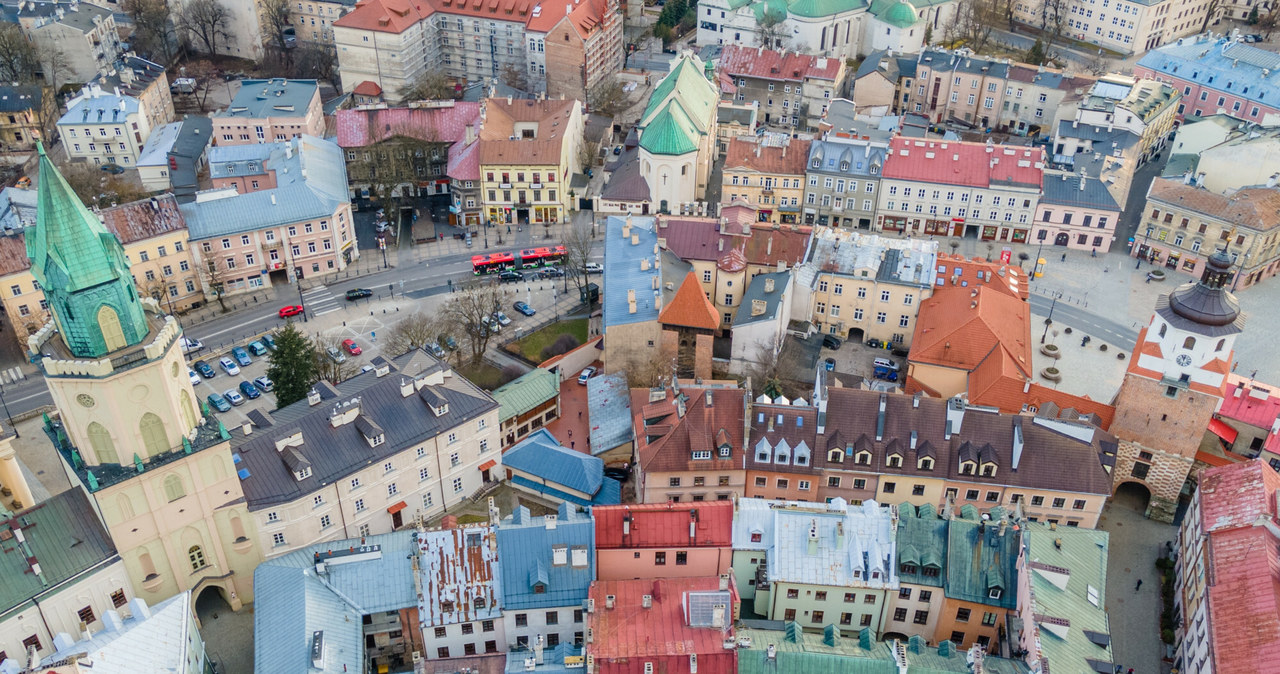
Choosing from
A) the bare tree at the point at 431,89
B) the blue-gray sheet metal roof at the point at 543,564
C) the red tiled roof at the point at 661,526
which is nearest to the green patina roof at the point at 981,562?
the red tiled roof at the point at 661,526

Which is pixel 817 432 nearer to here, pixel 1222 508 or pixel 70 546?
pixel 1222 508

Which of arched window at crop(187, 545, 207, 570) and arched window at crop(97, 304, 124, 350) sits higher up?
arched window at crop(97, 304, 124, 350)

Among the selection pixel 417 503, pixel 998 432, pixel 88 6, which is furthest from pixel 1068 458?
pixel 88 6

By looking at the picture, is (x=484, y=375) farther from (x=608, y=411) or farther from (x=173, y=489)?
(x=173, y=489)

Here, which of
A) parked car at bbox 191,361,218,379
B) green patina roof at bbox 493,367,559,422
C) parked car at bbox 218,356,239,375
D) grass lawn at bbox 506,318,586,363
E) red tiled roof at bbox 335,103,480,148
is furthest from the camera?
red tiled roof at bbox 335,103,480,148

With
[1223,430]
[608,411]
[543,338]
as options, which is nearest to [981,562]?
[1223,430]

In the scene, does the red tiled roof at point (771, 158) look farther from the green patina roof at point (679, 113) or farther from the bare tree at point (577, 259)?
the bare tree at point (577, 259)

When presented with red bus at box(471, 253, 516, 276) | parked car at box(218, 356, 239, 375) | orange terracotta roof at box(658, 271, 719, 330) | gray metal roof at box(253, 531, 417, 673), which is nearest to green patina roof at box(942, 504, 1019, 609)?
orange terracotta roof at box(658, 271, 719, 330)

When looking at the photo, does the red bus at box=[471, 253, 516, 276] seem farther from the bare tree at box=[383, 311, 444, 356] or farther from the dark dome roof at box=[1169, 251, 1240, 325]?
the dark dome roof at box=[1169, 251, 1240, 325]
